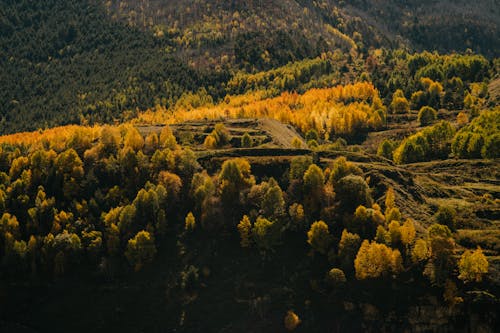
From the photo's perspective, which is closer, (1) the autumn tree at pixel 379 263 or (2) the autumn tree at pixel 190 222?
(1) the autumn tree at pixel 379 263

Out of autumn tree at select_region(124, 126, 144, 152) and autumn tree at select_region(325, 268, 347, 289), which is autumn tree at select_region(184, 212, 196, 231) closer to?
Answer: autumn tree at select_region(325, 268, 347, 289)

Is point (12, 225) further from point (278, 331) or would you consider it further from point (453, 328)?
point (453, 328)

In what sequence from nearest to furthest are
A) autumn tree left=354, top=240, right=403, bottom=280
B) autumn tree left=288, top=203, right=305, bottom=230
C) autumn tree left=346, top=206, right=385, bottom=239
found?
autumn tree left=354, top=240, right=403, bottom=280, autumn tree left=346, top=206, right=385, bottom=239, autumn tree left=288, top=203, right=305, bottom=230

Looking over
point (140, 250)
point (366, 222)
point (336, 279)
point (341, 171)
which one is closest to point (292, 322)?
point (336, 279)

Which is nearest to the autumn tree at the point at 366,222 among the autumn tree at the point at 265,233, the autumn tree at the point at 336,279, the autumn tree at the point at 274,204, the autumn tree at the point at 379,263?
the autumn tree at the point at 379,263

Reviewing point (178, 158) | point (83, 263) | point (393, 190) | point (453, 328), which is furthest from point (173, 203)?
point (453, 328)

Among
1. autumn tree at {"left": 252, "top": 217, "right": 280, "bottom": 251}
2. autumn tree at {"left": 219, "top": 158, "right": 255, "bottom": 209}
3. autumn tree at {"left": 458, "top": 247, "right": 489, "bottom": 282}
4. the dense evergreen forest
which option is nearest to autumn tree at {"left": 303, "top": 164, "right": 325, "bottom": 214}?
the dense evergreen forest

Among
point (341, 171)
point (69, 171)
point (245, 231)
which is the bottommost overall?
point (245, 231)

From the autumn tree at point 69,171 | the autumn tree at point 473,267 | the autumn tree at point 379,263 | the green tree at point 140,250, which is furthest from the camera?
the autumn tree at point 69,171

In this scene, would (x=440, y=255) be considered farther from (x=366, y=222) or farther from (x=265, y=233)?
(x=265, y=233)

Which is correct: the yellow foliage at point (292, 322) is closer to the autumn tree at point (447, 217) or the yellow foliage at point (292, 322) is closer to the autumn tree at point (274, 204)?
the autumn tree at point (274, 204)

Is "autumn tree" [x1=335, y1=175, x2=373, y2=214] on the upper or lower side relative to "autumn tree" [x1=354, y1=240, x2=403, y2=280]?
upper
